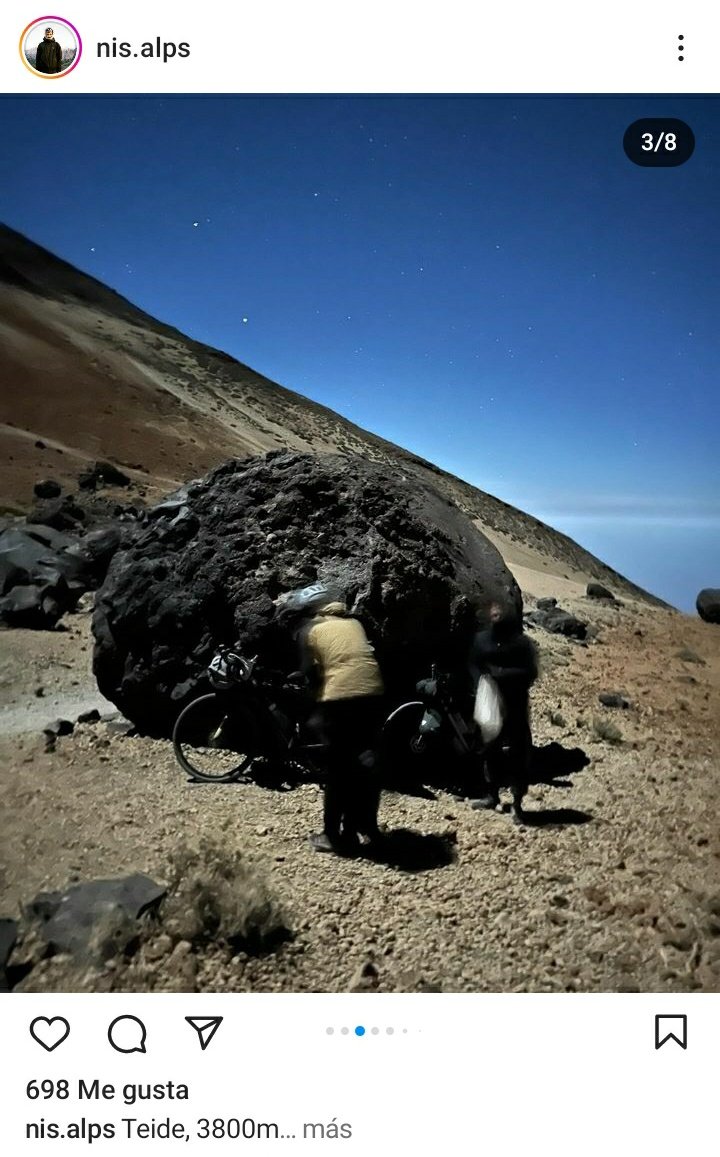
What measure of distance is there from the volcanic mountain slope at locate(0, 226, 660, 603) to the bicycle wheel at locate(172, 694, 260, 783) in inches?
200

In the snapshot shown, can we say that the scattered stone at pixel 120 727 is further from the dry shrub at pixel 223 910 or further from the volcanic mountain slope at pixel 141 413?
the volcanic mountain slope at pixel 141 413

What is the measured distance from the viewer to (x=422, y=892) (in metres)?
3.06

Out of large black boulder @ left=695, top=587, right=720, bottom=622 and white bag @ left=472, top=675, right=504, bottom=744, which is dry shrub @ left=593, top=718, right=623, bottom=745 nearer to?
white bag @ left=472, top=675, right=504, bottom=744

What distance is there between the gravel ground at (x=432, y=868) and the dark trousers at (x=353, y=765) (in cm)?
19

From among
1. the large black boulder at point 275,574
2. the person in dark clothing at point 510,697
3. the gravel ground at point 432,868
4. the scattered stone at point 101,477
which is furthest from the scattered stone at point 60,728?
the scattered stone at point 101,477

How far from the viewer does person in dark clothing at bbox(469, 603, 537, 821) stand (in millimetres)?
4094

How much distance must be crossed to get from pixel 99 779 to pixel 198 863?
55.1 inches

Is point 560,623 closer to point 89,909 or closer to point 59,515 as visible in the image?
point 59,515
